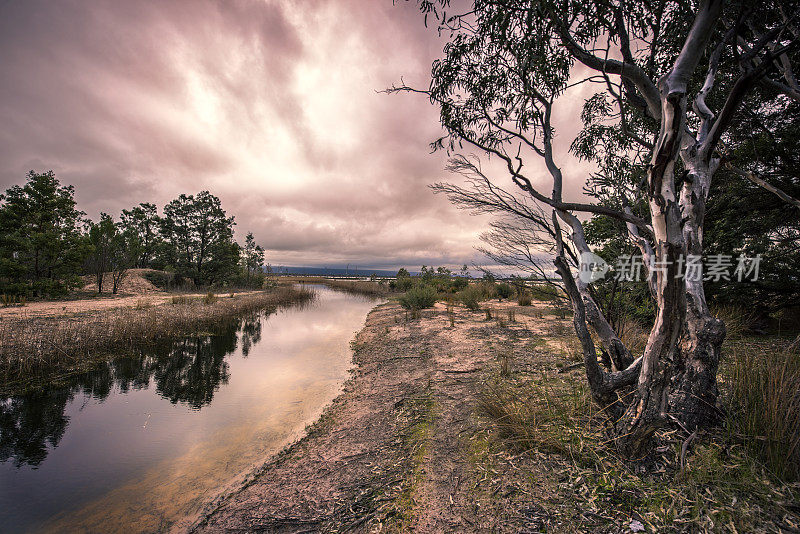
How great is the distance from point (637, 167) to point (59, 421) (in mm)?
13134

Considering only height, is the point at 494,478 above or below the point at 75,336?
above

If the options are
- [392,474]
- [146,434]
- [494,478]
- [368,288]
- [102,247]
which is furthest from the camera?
[368,288]

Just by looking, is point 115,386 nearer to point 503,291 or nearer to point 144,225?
point 503,291

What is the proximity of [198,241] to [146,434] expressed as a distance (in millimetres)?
31595

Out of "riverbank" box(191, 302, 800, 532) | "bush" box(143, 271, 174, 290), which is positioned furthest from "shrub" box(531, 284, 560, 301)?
"bush" box(143, 271, 174, 290)

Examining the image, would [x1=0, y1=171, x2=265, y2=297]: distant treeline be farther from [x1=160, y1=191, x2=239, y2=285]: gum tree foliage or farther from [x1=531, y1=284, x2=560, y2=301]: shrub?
[x1=531, y1=284, x2=560, y2=301]: shrub

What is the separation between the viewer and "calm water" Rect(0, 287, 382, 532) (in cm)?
344

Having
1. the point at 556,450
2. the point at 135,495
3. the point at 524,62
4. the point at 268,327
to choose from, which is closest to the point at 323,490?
the point at 556,450

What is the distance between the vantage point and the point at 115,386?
704 centimetres

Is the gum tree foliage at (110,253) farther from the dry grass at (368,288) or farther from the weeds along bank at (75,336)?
the dry grass at (368,288)

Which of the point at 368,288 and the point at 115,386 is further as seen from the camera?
the point at 368,288

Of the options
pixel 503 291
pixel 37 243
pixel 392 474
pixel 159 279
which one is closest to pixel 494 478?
pixel 392 474

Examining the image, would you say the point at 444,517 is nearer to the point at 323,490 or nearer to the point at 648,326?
the point at 323,490

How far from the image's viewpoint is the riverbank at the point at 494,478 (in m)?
2.02
